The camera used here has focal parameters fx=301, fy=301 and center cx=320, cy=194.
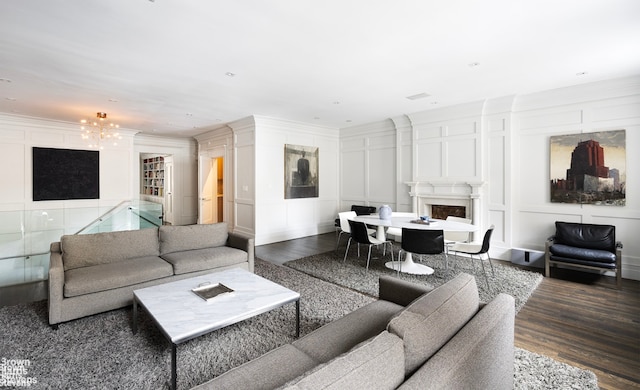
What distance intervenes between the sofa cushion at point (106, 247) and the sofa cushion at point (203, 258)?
0.28 metres

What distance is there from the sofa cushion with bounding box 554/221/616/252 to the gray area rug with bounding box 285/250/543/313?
0.72 m

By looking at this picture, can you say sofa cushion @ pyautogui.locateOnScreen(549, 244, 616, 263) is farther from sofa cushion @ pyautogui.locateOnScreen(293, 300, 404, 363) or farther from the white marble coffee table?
the white marble coffee table

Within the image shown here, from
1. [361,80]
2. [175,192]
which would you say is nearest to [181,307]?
[361,80]

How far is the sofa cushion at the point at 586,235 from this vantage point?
4.17 m

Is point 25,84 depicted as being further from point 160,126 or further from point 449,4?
point 449,4

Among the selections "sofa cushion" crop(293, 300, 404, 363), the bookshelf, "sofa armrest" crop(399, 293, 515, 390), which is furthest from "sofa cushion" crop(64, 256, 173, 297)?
the bookshelf

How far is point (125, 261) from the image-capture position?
3.38m

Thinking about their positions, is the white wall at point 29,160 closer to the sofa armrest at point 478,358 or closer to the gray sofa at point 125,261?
the gray sofa at point 125,261

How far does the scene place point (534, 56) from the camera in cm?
344

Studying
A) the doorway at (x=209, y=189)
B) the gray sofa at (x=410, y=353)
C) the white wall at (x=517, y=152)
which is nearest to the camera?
the gray sofa at (x=410, y=353)

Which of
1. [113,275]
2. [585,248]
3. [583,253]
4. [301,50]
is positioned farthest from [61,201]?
[585,248]

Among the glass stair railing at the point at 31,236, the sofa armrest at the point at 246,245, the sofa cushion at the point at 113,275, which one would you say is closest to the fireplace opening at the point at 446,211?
the sofa armrest at the point at 246,245

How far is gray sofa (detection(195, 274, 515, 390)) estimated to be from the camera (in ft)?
3.12

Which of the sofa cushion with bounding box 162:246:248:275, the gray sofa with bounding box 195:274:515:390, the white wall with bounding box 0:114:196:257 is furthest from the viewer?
the white wall with bounding box 0:114:196:257
